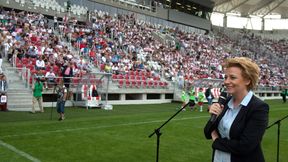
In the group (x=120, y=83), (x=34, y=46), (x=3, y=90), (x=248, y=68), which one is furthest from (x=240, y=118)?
(x=120, y=83)

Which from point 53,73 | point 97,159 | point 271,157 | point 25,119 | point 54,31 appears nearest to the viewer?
point 97,159

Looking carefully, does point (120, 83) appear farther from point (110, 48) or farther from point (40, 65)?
point (40, 65)

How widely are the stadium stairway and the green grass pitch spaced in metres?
1.92

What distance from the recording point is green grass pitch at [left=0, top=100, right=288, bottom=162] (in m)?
9.26

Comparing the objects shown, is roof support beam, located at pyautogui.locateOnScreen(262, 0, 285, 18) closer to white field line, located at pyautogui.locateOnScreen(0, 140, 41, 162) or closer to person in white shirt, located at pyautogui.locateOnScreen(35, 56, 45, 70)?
person in white shirt, located at pyautogui.locateOnScreen(35, 56, 45, 70)

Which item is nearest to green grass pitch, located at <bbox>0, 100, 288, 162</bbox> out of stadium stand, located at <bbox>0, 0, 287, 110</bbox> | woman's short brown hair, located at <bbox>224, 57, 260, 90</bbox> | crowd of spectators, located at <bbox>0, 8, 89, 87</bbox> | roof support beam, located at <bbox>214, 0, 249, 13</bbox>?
crowd of spectators, located at <bbox>0, 8, 89, 87</bbox>

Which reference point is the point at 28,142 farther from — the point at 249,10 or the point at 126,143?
the point at 249,10

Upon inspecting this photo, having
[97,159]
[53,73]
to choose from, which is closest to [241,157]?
[97,159]

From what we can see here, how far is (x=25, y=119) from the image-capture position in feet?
50.8

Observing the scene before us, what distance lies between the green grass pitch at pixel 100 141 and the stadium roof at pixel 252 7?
220ft

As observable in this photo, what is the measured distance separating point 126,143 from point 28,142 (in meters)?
2.82

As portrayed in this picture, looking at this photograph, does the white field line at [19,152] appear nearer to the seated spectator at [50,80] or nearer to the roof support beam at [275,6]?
the seated spectator at [50,80]

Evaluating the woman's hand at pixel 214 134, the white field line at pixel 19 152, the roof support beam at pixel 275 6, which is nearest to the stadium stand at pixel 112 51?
the white field line at pixel 19 152

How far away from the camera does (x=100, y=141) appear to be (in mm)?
11258
